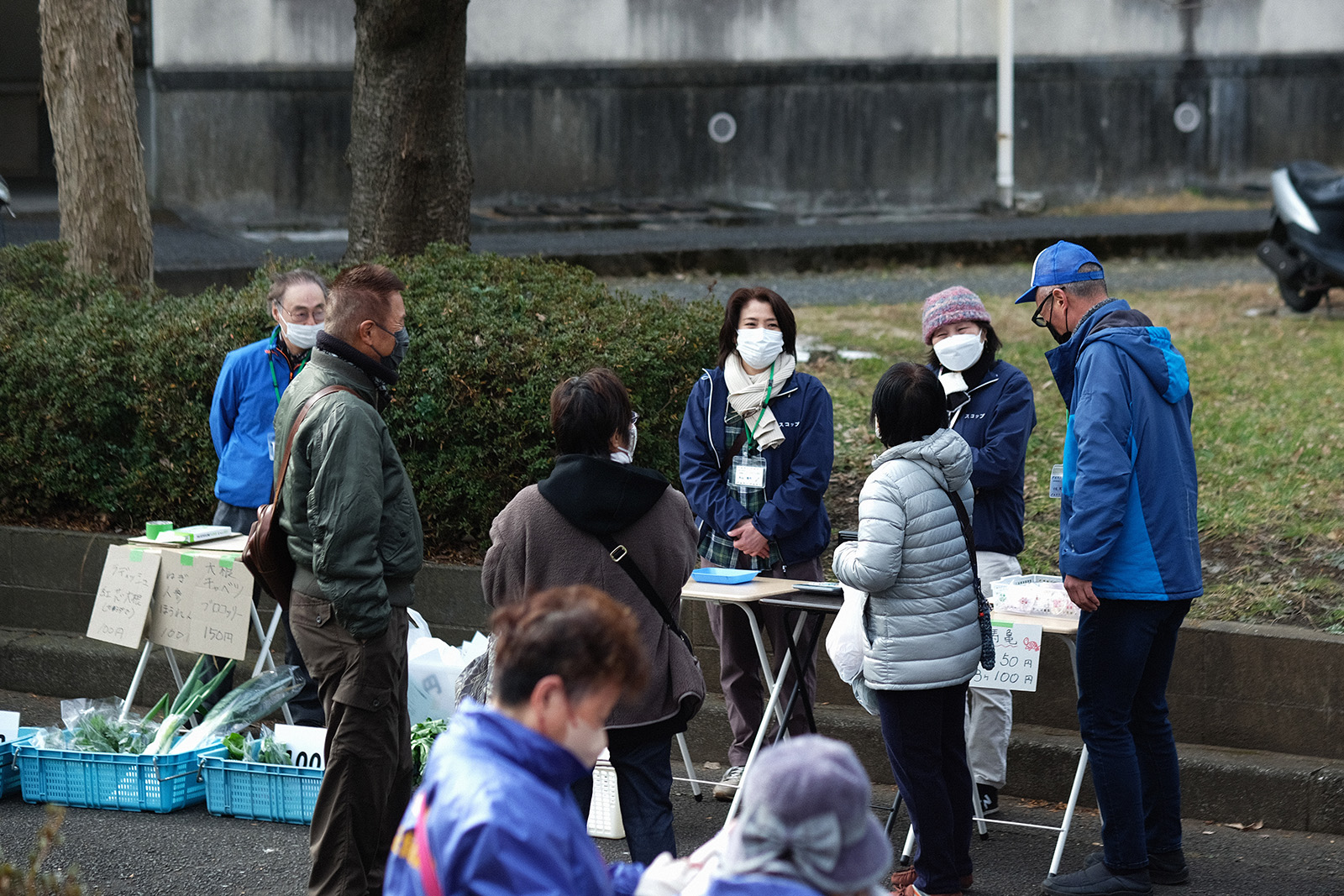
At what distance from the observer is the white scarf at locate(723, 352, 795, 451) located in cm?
555

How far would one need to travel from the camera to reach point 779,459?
5.57 m

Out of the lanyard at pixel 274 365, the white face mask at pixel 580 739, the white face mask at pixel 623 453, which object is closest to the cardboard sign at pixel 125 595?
the lanyard at pixel 274 365

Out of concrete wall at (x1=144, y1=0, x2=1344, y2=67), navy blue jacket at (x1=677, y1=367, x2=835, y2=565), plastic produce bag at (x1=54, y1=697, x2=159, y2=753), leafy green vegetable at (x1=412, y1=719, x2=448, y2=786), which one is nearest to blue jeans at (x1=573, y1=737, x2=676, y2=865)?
leafy green vegetable at (x1=412, y1=719, x2=448, y2=786)

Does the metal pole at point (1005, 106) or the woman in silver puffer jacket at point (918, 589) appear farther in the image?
the metal pole at point (1005, 106)

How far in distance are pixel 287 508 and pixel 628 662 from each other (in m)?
2.23

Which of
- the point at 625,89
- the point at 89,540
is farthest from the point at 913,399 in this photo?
the point at 625,89

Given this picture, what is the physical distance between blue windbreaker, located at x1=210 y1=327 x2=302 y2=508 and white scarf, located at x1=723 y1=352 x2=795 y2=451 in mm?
1878

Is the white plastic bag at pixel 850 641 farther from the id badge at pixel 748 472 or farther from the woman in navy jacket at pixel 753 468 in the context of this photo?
the id badge at pixel 748 472

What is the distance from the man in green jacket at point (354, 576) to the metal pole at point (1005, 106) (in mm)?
18002

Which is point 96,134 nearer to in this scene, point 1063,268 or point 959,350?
point 959,350

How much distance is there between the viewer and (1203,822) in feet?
17.5

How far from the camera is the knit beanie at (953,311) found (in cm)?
540

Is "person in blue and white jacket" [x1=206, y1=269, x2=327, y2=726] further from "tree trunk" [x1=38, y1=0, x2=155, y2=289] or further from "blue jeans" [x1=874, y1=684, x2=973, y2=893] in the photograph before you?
"tree trunk" [x1=38, y1=0, x2=155, y2=289]

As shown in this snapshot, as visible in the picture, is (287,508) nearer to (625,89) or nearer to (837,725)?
(837,725)
